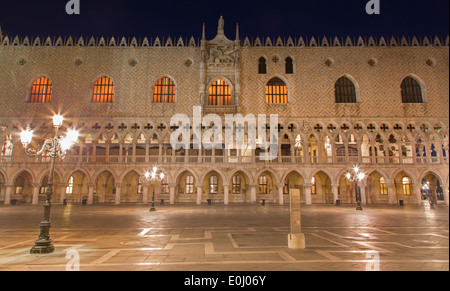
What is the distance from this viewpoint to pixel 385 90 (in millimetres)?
29312

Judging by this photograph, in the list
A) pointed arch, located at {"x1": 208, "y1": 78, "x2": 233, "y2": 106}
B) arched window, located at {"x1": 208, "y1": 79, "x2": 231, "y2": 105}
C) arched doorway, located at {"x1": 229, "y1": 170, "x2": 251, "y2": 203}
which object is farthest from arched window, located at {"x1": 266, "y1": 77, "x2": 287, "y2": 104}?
arched doorway, located at {"x1": 229, "y1": 170, "x2": 251, "y2": 203}

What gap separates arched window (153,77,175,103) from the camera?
96.9ft

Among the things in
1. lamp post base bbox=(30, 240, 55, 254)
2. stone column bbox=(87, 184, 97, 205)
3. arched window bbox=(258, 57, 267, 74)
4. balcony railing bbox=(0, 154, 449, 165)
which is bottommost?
lamp post base bbox=(30, 240, 55, 254)

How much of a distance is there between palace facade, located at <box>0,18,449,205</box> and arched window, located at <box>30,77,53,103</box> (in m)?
0.12

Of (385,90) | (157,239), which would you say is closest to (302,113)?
(385,90)

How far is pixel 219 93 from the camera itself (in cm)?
2966

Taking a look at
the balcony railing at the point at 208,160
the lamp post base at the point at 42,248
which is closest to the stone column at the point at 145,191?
the balcony railing at the point at 208,160

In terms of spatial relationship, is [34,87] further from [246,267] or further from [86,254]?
[246,267]

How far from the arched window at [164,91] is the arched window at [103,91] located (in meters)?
4.63

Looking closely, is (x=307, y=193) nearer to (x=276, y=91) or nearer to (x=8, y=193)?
(x=276, y=91)

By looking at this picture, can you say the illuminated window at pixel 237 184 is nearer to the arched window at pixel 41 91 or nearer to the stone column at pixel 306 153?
the stone column at pixel 306 153

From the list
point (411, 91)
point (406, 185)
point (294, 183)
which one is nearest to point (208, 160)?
point (294, 183)

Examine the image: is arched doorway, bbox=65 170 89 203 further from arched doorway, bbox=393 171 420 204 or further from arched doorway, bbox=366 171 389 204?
arched doorway, bbox=393 171 420 204

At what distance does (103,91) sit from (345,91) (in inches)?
1020
